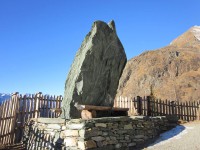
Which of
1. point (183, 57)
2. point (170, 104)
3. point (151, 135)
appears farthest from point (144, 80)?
point (151, 135)

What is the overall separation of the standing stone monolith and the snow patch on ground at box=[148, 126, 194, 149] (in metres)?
2.48

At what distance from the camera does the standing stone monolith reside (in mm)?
10305

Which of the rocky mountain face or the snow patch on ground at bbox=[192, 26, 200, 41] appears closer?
the rocky mountain face

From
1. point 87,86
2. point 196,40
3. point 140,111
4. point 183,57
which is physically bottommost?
point 140,111

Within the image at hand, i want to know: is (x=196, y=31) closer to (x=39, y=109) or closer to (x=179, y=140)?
(x=39, y=109)

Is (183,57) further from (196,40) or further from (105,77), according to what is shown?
(105,77)

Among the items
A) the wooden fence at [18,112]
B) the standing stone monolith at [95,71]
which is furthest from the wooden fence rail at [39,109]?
the standing stone monolith at [95,71]

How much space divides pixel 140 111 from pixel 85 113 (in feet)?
20.0

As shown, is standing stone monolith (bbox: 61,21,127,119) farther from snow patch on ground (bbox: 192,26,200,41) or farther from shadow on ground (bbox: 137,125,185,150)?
snow patch on ground (bbox: 192,26,200,41)

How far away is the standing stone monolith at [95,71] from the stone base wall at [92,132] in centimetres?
98

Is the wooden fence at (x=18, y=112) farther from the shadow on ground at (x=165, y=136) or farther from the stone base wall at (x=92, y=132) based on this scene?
the shadow on ground at (x=165, y=136)

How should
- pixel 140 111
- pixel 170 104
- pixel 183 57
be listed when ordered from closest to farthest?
Result: 1. pixel 140 111
2. pixel 170 104
3. pixel 183 57

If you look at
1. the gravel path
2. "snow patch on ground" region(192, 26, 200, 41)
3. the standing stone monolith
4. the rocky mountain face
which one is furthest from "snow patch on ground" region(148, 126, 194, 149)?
"snow patch on ground" region(192, 26, 200, 41)

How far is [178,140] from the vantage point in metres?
10.6
